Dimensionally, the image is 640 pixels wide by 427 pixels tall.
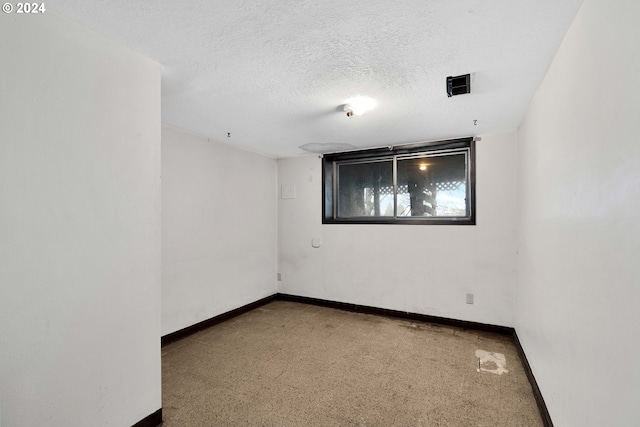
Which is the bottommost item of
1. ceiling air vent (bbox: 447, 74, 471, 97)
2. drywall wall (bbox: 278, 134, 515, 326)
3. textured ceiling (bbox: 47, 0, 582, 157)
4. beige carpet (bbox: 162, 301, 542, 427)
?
beige carpet (bbox: 162, 301, 542, 427)

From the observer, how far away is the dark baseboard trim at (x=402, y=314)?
3141 mm

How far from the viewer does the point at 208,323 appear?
3.32 m

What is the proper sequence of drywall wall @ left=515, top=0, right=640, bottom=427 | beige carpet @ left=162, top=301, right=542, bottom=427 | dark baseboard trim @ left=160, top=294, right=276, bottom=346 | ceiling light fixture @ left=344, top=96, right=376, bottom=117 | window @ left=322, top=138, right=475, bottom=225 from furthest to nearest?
window @ left=322, top=138, right=475, bottom=225, dark baseboard trim @ left=160, top=294, right=276, bottom=346, ceiling light fixture @ left=344, top=96, right=376, bottom=117, beige carpet @ left=162, top=301, right=542, bottom=427, drywall wall @ left=515, top=0, right=640, bottom=427

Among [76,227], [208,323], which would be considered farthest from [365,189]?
[76,227]

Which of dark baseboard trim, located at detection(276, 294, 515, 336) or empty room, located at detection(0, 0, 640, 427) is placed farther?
dark baseboard trim, located at detection(276, 294, 515, 336)

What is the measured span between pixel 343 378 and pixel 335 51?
234 cm

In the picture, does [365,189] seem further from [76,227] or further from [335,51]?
[76,227]

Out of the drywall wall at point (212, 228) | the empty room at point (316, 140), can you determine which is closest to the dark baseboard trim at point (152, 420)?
the empty room at point (316, 140)

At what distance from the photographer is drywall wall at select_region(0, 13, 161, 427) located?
1.18 m

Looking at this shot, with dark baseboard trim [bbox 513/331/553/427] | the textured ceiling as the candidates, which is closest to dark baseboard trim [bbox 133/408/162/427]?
the textured ceiling

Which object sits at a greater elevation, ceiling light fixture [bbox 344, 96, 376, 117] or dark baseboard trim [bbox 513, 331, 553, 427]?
ceiling light fixture [bbox 344, 96, 376, 117]

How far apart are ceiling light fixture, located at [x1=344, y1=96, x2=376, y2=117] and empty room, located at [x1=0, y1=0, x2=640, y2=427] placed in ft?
0.05

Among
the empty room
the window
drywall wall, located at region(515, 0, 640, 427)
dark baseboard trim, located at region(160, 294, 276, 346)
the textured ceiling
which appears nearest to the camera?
drywall wall, located at region(515, 0, 640, 427)

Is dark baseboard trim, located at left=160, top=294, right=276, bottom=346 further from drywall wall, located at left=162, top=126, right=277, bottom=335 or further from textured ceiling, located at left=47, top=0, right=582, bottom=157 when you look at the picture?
textured ceiling, located at left=47, top=0, right=582, bottom=157
